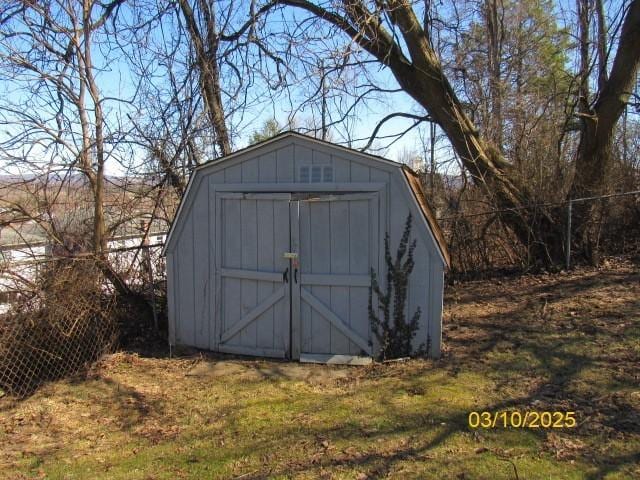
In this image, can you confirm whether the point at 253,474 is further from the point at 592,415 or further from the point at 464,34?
the point at 464,34

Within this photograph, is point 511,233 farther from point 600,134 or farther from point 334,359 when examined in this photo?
point 334,359

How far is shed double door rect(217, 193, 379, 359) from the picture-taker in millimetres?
5988

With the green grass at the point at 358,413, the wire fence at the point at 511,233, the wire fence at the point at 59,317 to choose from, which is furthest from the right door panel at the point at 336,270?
the wire fence at the point at 511,233

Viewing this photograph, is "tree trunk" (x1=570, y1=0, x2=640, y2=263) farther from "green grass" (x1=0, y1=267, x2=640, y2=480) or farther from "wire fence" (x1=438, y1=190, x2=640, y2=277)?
"green grass" (x1=0, y1=267, x2=640, y2=480)

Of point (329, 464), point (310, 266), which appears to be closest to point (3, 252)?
point (310, 266)

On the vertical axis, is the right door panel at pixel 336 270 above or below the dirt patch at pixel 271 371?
above

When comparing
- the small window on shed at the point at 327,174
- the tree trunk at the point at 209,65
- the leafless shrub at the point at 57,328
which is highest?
the tree trunk at the point at 209,65

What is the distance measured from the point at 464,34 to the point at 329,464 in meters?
11.2

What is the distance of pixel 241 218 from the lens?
251 inches
